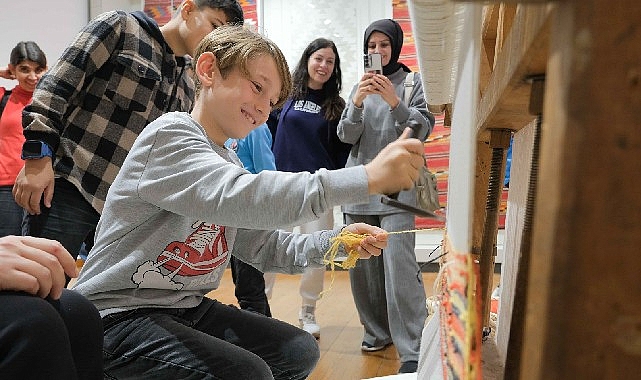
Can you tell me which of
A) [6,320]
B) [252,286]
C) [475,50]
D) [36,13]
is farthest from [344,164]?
[36,13]

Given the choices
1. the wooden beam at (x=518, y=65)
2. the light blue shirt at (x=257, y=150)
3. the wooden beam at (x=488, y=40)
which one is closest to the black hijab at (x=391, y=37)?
the light blue shirt at (x=257, y=150)

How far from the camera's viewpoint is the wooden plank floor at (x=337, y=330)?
2052 millimetres

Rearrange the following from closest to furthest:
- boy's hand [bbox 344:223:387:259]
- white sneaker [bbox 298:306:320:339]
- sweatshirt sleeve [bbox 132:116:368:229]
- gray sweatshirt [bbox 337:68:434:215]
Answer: sweatshirt sleeve [bbox 132:116:368:229] → boy's hand [bbox 344:223:387:259] → gray sweatshirt [bbox 337:68:434:215] → white sneaker [bbox 298:306:320:339]

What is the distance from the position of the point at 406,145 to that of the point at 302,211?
0.68 ft

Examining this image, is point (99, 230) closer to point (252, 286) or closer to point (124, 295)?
point (124, 295)

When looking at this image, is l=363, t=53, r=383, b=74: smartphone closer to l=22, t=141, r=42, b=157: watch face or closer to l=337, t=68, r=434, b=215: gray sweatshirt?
l=337, t=68, r=434, b=215: gray sweatshirt

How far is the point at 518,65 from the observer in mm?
429

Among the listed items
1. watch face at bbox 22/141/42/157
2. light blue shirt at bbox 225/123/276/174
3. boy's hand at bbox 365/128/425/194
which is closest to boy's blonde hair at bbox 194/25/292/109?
watch face at bbox 22/141/42/157

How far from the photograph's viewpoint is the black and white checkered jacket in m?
1.44

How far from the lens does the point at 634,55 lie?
0.27m

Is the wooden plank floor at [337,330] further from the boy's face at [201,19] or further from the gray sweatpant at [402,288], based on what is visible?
the boy's face at [201,19]

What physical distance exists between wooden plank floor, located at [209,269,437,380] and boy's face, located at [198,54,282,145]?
104 centimetres

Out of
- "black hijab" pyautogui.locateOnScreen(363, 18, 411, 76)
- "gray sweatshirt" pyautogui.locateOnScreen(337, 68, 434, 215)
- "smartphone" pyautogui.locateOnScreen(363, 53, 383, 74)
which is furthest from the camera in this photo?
"black hijab" pyautogui.locateOnScreen(363, 18, 411, 76)

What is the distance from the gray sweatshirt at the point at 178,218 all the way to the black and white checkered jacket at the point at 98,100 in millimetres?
369
